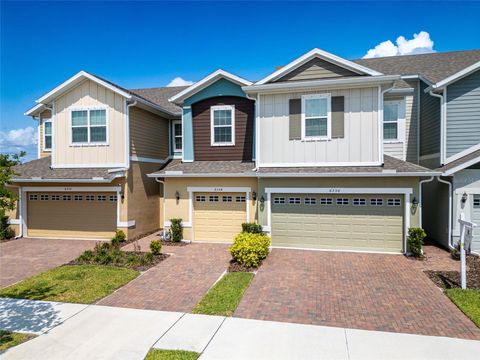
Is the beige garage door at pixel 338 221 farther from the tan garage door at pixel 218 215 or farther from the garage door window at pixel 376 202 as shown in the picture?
the tan garage door at pixel 218 215

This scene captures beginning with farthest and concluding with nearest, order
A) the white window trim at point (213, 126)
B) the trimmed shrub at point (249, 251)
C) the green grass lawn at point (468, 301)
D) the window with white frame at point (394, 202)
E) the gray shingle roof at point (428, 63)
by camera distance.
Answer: the gray shingle roof at point (428, 63)
the white window trim at point (213, 126)
the window with white frame at point (394, 202)
the trimmed shrub at point (249, 251)
the green grass lawn at point (468, 301)

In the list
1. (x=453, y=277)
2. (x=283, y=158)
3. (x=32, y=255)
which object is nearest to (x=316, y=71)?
(x=283, y=158)

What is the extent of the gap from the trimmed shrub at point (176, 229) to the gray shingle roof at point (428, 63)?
40.1 feet

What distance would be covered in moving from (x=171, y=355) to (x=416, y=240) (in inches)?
363

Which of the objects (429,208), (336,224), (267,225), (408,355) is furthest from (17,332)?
(429,208)

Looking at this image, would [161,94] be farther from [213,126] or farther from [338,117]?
[338,117]

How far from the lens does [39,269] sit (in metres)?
10.6

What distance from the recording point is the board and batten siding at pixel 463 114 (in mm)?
12227

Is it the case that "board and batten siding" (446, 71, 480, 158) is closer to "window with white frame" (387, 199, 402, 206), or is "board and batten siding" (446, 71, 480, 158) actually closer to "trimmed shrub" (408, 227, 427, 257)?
"window with white frame" (387, 199, 402, 206)

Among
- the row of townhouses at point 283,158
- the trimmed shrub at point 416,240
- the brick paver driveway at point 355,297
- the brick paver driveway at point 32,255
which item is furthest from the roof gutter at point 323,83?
the brick paver driveway at point 32,255

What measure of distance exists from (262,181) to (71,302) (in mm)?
7623

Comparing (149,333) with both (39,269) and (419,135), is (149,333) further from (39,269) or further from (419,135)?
(419,135)

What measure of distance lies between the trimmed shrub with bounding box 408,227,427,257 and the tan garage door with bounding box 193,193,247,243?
6.28 meters

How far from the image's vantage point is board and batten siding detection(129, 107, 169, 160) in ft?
49.2
